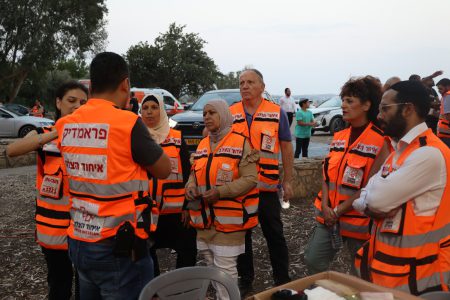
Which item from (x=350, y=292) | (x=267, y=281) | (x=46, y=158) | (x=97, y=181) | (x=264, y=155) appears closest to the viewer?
(x=350, y=292)

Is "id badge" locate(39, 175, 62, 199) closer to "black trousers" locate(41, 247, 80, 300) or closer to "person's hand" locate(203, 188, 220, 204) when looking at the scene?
"black trousers" locate(41, 247, 80, 300)

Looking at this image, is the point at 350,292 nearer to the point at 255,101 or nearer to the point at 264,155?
the point at 264,155

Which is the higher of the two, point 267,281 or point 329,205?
point 329,205

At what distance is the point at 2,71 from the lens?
3098 centimetres

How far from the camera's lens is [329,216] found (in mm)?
3191

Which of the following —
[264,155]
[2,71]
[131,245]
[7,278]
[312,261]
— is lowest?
[7,278]

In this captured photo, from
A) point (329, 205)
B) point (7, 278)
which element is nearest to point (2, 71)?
point (7, 278)

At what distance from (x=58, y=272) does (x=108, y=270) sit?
102 cm

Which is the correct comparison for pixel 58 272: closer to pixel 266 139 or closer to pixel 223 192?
pixel 223 192

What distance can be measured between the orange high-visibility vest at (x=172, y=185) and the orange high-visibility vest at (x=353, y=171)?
124 cm

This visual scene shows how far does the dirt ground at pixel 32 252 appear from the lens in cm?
417

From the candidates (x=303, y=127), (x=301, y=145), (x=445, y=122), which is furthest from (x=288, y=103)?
(x=445, y=122)

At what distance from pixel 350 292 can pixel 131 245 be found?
42.3 inches

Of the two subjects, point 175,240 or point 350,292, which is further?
point 175,240
